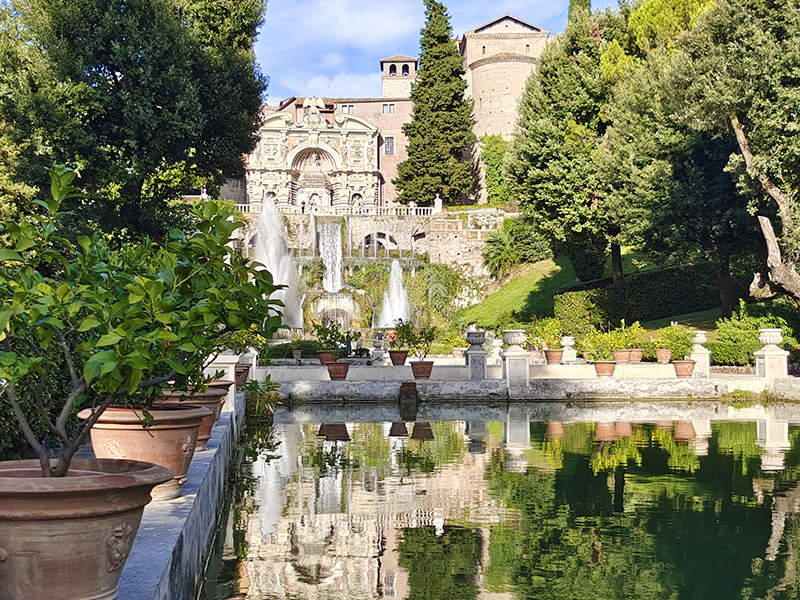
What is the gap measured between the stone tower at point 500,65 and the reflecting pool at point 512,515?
51335 millimetres

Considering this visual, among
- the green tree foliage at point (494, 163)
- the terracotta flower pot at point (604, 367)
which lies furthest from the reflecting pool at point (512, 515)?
the green tree foliage at point (494, 163)

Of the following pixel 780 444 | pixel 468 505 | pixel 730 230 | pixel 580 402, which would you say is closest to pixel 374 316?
pixel 730 230

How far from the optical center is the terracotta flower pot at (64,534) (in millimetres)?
2984

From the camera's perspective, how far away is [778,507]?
7.70 meters

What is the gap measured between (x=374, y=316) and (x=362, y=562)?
35.4 m

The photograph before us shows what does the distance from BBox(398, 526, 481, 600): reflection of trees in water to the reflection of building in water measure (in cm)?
9

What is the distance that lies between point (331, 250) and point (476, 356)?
29.7 m

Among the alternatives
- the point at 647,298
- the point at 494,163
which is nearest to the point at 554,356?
the point at 647,298

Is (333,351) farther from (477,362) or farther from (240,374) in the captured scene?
(240,374)

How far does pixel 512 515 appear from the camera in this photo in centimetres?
739

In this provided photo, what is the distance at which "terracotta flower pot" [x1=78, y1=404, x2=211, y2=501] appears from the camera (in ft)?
16.6

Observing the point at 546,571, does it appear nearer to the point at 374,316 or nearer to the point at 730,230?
the point at 730,230

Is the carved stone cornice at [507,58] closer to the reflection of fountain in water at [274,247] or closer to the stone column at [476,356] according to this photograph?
the reflection of fountain in water at [274,247]

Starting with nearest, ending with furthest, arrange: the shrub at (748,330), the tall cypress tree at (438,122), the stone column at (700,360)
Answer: the stone column at (700,360) < the shrub at (748,330) < the tall cypress tree at (438,122)
